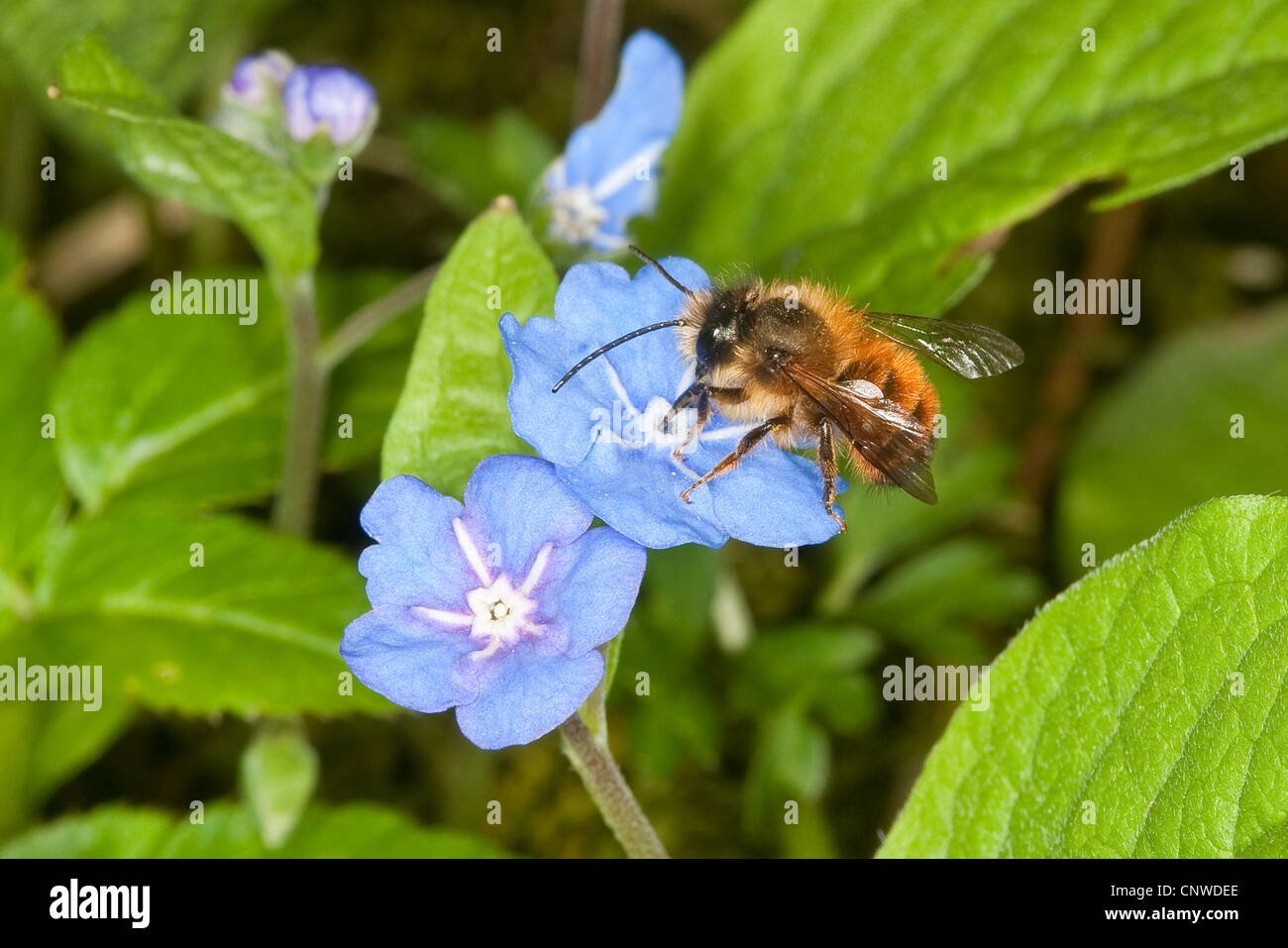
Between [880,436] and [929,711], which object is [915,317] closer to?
[880,436]

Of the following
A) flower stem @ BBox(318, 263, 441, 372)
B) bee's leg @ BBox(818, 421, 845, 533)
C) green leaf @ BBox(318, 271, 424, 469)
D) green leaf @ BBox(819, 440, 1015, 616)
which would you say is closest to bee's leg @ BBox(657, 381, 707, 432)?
bee's leg @ BBox(818, 421, 845, 533)

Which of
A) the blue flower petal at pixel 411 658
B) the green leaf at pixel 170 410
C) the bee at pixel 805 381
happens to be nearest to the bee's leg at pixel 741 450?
the bee at pixel 805 381

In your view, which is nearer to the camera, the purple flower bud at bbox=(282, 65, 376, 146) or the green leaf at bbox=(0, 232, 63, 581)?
the purple flower bud at bbox=(282, 65, 376, 146)

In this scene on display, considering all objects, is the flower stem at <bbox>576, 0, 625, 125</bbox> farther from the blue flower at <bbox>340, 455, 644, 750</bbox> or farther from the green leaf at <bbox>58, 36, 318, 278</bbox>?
the blue flower at <bbox>340, 455, 644, 750</bbox>

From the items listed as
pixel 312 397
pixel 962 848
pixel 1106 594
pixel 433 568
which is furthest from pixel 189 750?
pixel 1106 594

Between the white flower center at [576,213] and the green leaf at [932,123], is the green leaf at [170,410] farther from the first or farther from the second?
the green leaf at [932,123]

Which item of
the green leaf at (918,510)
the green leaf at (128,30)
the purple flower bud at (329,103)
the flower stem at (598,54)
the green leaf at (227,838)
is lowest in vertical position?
the green leaf at (227,838)
